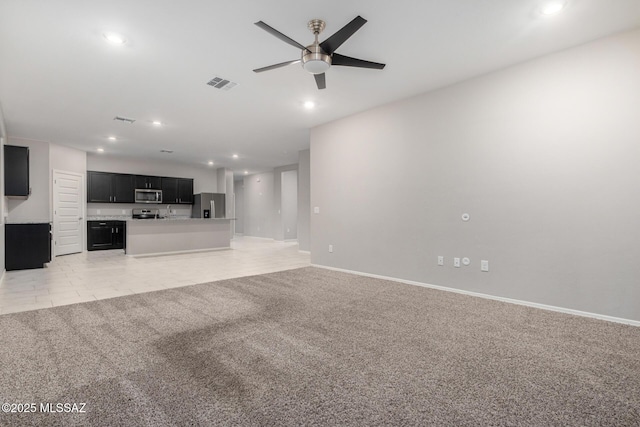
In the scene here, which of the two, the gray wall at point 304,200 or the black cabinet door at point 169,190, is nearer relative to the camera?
the gray wall at point 304,200

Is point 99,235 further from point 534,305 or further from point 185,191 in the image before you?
point 534,305

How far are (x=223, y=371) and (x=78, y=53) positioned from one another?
361 cm

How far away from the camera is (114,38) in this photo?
2939 mm

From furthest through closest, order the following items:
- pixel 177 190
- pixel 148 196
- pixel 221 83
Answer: pixel 177 190 → pixel 148 196 → pixel 221 83

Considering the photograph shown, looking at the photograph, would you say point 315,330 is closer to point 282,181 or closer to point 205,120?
point 205,120

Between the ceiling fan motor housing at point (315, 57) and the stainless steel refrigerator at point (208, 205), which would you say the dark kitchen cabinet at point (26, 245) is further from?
the ceiling fan motor housing at point (315, 57)

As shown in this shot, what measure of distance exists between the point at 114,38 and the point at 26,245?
16.2 feet

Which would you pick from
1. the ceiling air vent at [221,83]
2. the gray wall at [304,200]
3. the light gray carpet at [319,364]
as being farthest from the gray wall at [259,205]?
the light gray carpet at [319,364]

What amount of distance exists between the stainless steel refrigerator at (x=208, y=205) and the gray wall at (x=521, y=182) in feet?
22.2

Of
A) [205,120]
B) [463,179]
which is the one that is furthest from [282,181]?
[463,179]

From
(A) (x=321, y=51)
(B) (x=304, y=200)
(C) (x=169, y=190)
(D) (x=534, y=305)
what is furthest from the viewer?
(C) (x=169, y=190)

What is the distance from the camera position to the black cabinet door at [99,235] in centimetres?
830

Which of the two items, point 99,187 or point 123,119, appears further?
point 99,187

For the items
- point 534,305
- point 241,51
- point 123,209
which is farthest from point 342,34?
point 123,209
